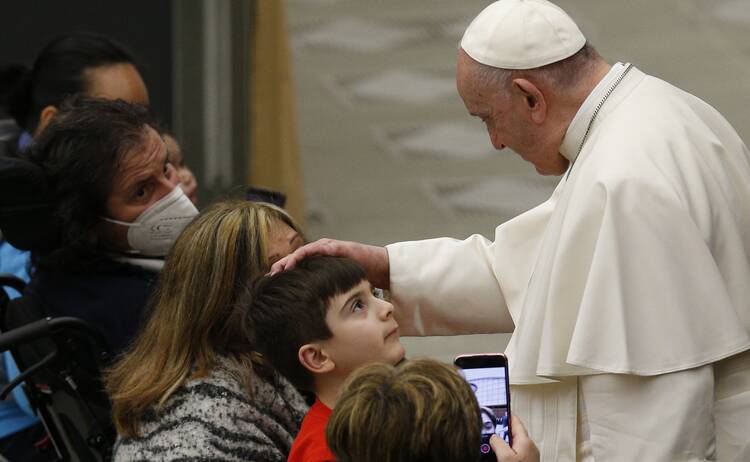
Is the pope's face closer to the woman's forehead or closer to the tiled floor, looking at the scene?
the woman's forehead

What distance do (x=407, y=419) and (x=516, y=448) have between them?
0.39 m

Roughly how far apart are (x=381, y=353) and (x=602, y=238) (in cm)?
53

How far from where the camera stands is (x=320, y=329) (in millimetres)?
2705

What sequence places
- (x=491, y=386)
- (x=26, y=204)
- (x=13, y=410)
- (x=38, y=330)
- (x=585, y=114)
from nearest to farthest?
1. (x=491, y=386)
2. (x=585, y=114)
3. (x=38, y=330)
4. (x=26, y=204)
5. (x=13, y=410)

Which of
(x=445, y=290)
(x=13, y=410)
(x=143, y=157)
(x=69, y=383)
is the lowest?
(x=13, y=410)

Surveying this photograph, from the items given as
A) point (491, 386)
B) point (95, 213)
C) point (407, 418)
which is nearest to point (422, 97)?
point (95, 213)

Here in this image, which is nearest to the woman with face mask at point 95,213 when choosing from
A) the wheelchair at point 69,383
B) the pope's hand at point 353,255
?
the wheelchair at point 69,383

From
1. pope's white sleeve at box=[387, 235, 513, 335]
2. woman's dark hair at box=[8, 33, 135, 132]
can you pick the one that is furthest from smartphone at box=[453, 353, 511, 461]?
woman's dark hair at box=[8, 33, 135, 132]

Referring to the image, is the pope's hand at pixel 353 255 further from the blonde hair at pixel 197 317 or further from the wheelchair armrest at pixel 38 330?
the wheelchair armrest at pixel 38 330

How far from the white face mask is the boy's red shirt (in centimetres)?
106

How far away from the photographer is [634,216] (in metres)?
2.82

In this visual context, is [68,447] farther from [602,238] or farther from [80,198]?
[602,238]

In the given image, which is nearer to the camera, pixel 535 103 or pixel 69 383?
pixel 535 103

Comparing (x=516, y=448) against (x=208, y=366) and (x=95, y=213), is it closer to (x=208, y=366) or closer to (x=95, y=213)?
(x=208, y=366)
